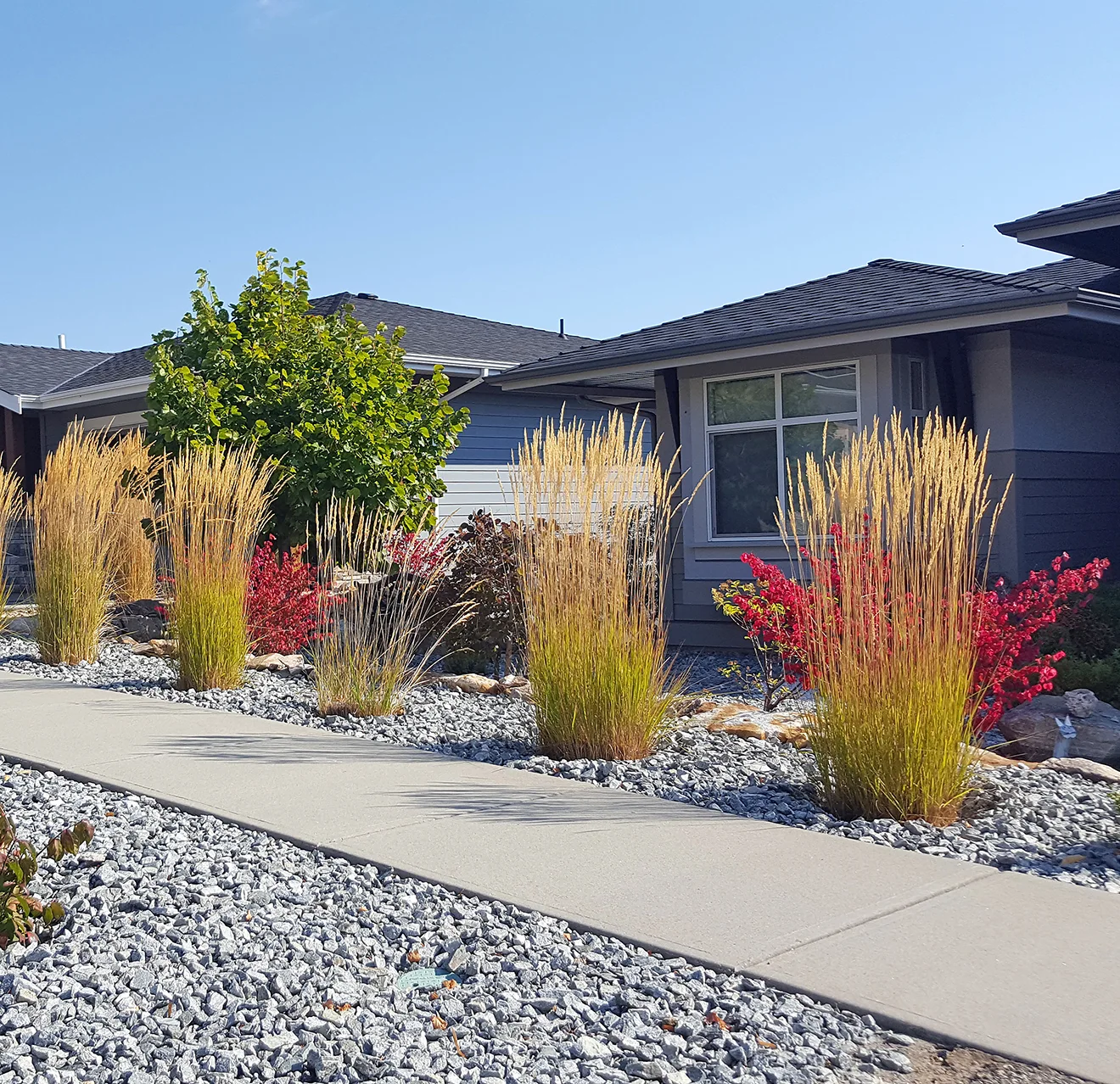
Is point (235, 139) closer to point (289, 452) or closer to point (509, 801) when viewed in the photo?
point (289, 452)

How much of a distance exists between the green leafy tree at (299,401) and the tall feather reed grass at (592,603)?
4.43 metres

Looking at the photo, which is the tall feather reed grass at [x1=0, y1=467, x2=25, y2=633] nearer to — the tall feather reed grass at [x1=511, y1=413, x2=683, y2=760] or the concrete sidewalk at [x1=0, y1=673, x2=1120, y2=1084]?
the concrete sidewalk at [x1=0, y1=673, x2=1120, y2=1084]

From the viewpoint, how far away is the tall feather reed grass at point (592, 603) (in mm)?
5598

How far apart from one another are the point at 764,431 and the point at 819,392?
0.61 meters

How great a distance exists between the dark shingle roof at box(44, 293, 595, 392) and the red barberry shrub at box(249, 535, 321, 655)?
640 centimetres

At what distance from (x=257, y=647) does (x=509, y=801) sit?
504 centimetres

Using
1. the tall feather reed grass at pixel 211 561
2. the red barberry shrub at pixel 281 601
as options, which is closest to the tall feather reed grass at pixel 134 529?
the red barberry shrub at pixel 281 601

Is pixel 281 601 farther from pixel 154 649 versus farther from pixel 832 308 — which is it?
pixel 832 308

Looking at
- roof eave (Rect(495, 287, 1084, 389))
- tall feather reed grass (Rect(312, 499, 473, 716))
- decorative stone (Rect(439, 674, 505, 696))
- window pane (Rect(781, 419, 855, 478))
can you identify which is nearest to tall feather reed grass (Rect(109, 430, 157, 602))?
decorative stone (Rect(439, 674, 505, 696))

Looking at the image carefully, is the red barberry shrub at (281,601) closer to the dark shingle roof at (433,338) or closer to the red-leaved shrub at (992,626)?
the red-leaved shrub at (992,626)

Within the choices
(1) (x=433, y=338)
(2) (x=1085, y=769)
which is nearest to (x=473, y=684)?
(2) (x=1085, y=769)

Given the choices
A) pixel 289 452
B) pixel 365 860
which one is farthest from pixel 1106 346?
pixel 365 860

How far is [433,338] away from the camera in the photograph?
1675cm

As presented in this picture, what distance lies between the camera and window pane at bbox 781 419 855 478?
34.7 feet
